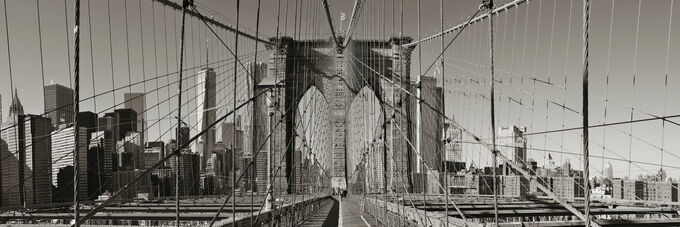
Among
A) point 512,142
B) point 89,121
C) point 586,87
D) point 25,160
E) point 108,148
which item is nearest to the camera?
point 586,87

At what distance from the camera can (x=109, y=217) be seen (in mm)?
6977

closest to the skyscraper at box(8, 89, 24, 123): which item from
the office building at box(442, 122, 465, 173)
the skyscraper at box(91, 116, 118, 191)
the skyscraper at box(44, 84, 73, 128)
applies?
the skyscraper at box(44, 84, 73, 128)

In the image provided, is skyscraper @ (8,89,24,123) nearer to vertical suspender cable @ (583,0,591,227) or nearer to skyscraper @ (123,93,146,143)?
skyscraper @ (123,93,146,143)

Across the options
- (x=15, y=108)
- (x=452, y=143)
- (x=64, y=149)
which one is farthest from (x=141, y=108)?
(x=452, y=143)

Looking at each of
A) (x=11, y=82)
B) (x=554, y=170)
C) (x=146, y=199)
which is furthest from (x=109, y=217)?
(x=554, y=170)

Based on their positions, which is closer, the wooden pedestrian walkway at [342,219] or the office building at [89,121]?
the office building at [89,121]

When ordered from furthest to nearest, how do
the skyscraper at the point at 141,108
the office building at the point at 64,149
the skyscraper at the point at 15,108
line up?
the skyscraper at the point at 141,108
the office building at the point at 64,149
the skyscraper at the point at 15,108

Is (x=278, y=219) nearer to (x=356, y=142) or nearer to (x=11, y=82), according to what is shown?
(x=11, y=82)

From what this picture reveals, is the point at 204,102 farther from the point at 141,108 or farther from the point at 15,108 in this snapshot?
the point at 15,108

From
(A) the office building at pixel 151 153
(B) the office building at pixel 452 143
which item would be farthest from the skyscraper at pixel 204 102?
(B) the office building at pixel 452 143

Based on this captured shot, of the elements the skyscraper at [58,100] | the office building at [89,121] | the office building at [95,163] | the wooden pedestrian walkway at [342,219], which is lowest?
the wooden pedestrian walkway at [342,219]

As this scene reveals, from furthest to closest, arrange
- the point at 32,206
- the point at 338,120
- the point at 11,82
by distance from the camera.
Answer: the point at 338,120 < the point at 32,206 < the point at 11,82

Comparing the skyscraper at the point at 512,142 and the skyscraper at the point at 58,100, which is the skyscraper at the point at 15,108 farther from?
the skyscraper at the point at 512,142

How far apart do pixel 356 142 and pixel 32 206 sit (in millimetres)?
29385
